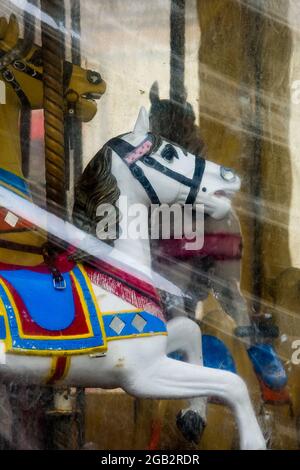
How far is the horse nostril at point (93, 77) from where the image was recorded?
9.08 feet

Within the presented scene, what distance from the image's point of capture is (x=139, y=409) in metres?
2.88

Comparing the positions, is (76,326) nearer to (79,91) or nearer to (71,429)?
(71,429)

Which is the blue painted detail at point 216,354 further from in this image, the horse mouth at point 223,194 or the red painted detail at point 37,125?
the red painted detail at point 37,125

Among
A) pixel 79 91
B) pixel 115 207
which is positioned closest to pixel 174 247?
pixel 115 207

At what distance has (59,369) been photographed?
2.57 meters

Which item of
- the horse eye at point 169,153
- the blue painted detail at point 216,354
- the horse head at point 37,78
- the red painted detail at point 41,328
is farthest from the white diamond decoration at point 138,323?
the horse head at point 37,78

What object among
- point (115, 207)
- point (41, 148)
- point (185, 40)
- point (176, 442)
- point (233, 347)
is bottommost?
point (176, 442)

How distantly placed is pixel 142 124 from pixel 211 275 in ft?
1.31

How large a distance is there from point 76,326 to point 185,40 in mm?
782

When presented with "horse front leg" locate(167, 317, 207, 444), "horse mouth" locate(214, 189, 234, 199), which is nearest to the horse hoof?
"horse front leg" locate(167, 317, 207, 444)

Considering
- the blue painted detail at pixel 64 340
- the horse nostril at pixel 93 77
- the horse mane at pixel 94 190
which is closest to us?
the blue painted detail at pixel 64 340

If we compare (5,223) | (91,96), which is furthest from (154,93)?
(5,223)

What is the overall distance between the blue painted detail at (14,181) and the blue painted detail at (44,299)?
20cm

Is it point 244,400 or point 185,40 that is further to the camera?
point 185,40
